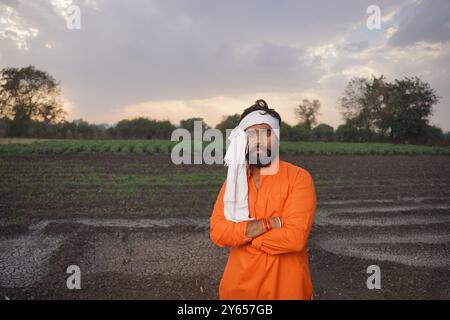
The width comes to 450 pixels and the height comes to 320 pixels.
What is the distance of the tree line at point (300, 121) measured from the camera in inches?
1047

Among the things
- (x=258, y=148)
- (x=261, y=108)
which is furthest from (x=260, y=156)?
(x=261, y=108)

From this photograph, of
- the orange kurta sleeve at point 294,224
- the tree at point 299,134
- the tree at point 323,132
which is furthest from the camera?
the tree at point 323,132

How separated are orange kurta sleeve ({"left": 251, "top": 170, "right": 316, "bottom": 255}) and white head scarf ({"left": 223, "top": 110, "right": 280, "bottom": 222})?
0.75 feet

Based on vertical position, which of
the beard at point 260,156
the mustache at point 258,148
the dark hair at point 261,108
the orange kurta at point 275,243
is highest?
the dark hair at point 261,108

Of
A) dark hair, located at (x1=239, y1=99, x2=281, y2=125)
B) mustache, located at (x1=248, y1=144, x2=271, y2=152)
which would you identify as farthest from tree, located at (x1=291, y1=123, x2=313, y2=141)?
mustache, located at (x1=248, y1=144, x2=271, y2=152)

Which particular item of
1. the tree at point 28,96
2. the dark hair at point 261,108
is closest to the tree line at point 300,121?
the tree at point 28,96

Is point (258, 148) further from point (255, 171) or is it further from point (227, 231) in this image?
point (227, 231)

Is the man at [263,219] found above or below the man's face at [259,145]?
below

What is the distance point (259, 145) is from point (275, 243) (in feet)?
2.31

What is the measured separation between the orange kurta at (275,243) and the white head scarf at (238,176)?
8 cm

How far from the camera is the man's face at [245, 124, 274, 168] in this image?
2621 millimetres

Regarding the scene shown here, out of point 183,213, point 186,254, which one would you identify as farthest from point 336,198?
point 186,254

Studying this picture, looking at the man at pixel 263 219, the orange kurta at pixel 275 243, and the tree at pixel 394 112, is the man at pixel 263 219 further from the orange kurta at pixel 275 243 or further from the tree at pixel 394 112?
the tree at pixel 394 112

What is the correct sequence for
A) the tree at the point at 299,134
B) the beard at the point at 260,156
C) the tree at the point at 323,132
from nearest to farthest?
1. the beard at the point at 260,156
2. the tree at the point at 299,134
3. the tree at the point at 323,132
